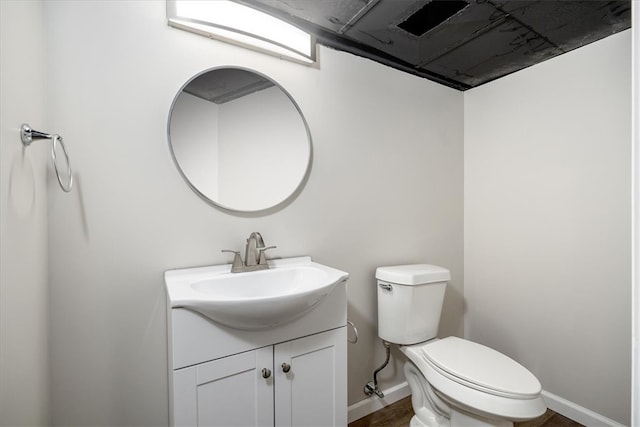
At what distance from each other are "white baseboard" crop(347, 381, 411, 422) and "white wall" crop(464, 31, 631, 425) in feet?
2.29

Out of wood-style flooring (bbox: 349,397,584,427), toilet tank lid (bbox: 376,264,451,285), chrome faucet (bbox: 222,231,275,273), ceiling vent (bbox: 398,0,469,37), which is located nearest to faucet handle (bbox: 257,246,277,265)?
chrome faucet (bbox: 222,231,275,273)

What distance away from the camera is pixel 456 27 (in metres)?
1.47

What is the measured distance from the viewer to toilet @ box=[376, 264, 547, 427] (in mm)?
1127

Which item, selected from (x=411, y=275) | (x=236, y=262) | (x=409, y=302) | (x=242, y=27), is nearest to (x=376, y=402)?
(x=409, y=302)

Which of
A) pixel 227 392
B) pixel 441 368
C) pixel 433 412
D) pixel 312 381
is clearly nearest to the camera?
pixel 227 392

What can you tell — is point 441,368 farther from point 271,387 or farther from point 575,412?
point 575,412

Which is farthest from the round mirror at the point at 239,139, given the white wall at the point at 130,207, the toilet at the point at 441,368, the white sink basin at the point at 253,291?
the toilet at the point at 441,368

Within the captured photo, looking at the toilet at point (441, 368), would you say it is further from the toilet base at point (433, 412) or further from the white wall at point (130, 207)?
the white wall at point (130, 207)

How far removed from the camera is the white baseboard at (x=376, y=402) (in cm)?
159

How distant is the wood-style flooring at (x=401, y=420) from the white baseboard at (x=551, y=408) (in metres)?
0.02

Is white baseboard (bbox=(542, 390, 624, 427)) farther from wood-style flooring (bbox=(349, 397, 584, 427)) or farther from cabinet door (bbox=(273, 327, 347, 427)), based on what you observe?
cabinet door (bbox=(273, 327, 347, 427))

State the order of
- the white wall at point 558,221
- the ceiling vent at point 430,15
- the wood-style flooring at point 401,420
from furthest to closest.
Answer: the wood-style flooring at point 401,420, the white wall at point 558,221, the ceiling vent at point 430,15

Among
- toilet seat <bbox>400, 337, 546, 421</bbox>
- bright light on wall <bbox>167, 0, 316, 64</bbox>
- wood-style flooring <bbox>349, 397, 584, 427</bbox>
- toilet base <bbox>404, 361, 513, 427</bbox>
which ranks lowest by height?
wood-style flooring <bbox>349, 397, 584, 427</bbox>

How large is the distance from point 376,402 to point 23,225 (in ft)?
5.89
